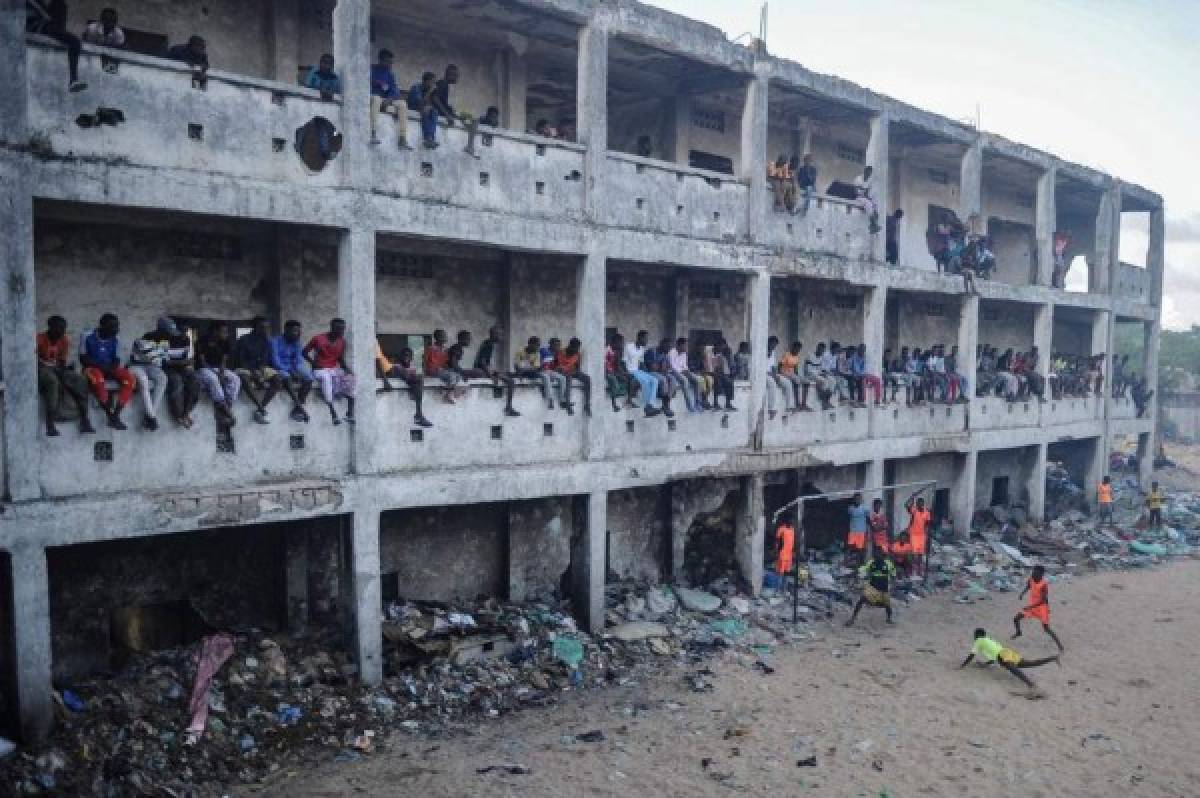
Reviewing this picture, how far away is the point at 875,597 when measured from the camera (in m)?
14.3

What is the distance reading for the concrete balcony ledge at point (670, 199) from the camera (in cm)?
1322

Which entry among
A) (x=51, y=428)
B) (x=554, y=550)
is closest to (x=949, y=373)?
(x=554, y=550)

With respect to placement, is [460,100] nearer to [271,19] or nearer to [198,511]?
[271,19]

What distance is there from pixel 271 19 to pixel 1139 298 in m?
24.8

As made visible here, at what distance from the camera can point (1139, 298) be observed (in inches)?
1011

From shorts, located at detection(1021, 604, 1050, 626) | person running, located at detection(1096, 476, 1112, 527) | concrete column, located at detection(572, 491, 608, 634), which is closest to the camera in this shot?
concrete column, located at detection(572, 491, 608, 634)

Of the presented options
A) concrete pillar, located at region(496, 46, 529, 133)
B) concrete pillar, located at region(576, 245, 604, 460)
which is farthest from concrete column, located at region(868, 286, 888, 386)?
concrete pillar, located at region(496, 46, 529, 133)

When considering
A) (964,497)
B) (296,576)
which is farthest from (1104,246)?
(296,576)

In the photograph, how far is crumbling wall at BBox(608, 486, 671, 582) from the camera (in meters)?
15.2

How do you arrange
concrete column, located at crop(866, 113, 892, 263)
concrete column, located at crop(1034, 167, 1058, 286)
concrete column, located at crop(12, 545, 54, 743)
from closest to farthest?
concrete column, located at crop(12, 545, 54, 743), concrete column, located at crop(866, 113, 892, 263), concrete column, located at crop(1034, 167, 1058, 286)

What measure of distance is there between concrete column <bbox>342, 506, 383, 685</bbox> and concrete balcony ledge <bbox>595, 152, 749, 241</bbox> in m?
5.65

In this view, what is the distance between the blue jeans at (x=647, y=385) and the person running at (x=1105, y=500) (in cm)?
1571

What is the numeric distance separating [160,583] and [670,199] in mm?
9127

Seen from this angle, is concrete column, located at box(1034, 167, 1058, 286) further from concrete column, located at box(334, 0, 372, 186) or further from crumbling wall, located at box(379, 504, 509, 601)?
concrete column, located at box(334, 0, 372, 186)
